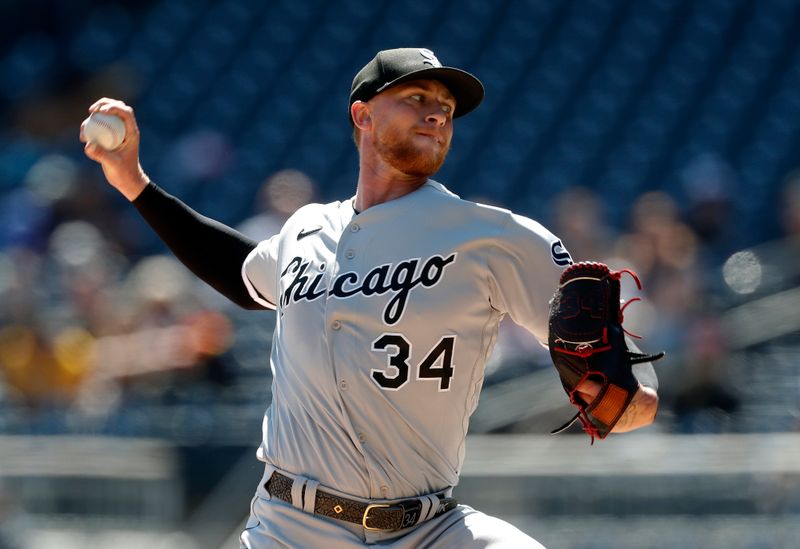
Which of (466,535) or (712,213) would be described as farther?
(712,213)

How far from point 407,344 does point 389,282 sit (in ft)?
0.53

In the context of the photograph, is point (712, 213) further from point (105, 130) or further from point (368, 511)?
point (368, 511)

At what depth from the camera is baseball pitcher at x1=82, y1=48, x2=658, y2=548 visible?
9.23ft

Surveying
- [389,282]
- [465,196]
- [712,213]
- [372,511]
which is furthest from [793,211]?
[372,511]

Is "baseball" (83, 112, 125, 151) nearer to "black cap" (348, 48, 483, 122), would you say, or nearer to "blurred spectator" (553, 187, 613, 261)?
"black cap" (348, 48, 483, 122)

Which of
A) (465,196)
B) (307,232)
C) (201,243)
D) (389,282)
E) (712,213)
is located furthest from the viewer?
(465,196)

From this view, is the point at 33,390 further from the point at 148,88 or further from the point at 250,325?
the point at 148,88

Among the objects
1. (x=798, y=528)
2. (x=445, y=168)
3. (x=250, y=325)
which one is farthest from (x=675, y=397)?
(x=445, y=168)

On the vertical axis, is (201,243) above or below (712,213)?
below

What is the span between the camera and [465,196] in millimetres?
8805

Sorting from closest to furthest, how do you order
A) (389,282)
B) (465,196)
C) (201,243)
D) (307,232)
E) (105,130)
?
(389,282)
(307,232)
(105,130)
(201,243)
(465,196)

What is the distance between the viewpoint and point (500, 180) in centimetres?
890

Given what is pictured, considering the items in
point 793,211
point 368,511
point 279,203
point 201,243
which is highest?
point 793,211

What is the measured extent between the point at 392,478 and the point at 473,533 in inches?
8.7
